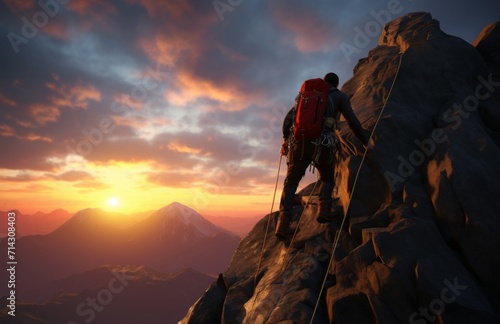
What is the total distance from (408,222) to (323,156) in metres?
2.80

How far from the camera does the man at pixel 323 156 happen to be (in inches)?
320

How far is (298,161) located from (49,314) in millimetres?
200494

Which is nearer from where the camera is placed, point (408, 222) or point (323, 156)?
point (408, 222)

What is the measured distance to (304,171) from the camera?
8.70 metres

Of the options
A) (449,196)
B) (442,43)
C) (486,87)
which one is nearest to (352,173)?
(449,196)

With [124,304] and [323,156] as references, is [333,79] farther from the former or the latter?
[124,304]

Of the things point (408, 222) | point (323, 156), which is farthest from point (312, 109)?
point (408, 222)

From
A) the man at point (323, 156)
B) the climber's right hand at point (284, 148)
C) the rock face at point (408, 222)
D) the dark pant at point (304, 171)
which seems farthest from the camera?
the climber's right hand at point (284, 148)

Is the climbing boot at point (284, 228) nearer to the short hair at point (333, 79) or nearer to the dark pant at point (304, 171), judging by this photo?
the dark pant at point (304, 171)

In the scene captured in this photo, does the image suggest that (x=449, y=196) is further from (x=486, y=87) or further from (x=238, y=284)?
(x=238, y=284)

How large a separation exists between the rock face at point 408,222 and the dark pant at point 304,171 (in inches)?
23.6

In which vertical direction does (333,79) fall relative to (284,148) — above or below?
above

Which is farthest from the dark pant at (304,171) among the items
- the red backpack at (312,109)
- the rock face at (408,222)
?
the rock face at (408,222)

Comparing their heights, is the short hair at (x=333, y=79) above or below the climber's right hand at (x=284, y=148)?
above
